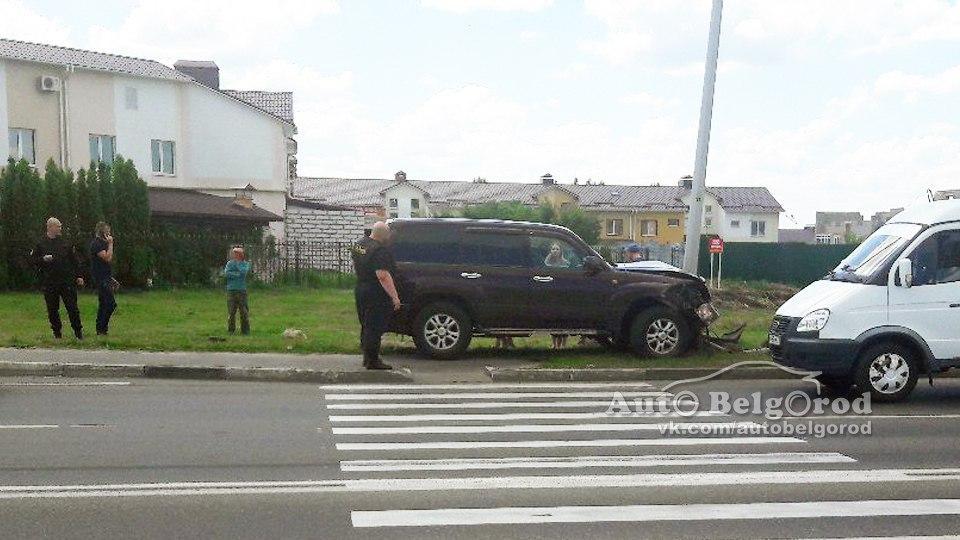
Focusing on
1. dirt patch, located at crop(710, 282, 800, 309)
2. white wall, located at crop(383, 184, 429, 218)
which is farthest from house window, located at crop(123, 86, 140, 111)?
white wall, located at crop(383, 184, 429, 218)

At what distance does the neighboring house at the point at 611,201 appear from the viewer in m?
90.2

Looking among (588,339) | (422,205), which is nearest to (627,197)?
(422,205)

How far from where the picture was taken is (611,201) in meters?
91.8

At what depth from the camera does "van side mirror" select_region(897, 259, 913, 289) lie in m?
11.7

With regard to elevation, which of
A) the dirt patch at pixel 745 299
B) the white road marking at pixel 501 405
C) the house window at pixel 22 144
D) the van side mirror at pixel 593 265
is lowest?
the dirt patch at pixel 745 299

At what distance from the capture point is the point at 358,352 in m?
15.5

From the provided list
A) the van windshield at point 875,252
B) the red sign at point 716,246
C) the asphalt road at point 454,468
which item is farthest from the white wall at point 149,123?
the van windshield at point 875,252

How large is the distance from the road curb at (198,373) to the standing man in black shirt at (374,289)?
35cm

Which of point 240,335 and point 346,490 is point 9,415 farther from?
point 240,335

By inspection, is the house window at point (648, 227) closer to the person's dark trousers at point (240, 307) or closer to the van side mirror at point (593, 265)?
the person's dark trousers at point (240, 307)

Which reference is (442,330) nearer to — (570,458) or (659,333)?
(659,333)

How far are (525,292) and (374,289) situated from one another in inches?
97.4

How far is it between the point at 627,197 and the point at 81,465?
8646 centimetres

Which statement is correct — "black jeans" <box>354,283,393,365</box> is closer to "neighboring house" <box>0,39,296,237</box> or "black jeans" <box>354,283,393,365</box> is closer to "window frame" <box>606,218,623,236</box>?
"neighboring house" <box>0,39,296,237</box>
